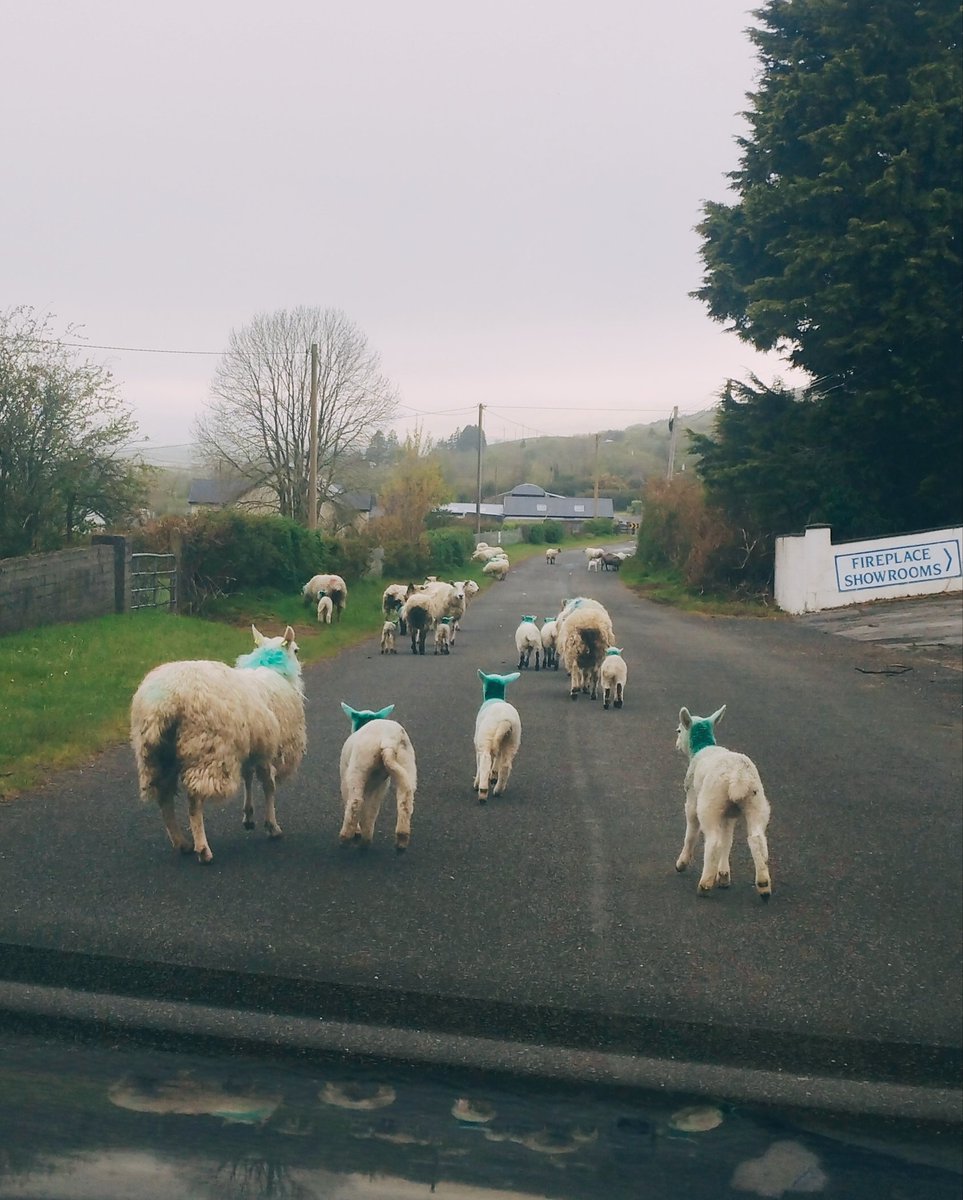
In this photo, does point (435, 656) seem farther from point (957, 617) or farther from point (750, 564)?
point (750, 564)

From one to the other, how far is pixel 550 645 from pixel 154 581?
8.42 metres

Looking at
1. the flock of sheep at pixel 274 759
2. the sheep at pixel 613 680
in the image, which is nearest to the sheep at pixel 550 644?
the sheep at pixel 613 680

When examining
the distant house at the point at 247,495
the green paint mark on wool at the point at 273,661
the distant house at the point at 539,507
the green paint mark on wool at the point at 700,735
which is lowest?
the green paint mark on wool at the point at 700,735

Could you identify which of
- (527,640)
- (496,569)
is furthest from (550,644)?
(496,569)

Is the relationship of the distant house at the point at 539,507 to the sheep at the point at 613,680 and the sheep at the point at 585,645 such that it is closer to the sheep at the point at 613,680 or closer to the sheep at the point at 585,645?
the sheep at the point at 585,645

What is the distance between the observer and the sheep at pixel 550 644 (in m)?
17.9

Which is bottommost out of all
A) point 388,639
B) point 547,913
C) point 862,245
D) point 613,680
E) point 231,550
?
point 547,913

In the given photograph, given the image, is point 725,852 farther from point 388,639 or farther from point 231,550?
point 231,550

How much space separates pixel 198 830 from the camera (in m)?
7.17

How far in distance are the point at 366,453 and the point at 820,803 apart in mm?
53344

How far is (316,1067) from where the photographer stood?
15.1 ft

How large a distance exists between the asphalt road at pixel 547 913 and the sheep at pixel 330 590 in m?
14.8

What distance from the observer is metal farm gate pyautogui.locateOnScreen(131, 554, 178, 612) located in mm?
22406

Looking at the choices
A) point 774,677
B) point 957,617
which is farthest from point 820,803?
point 957,617
